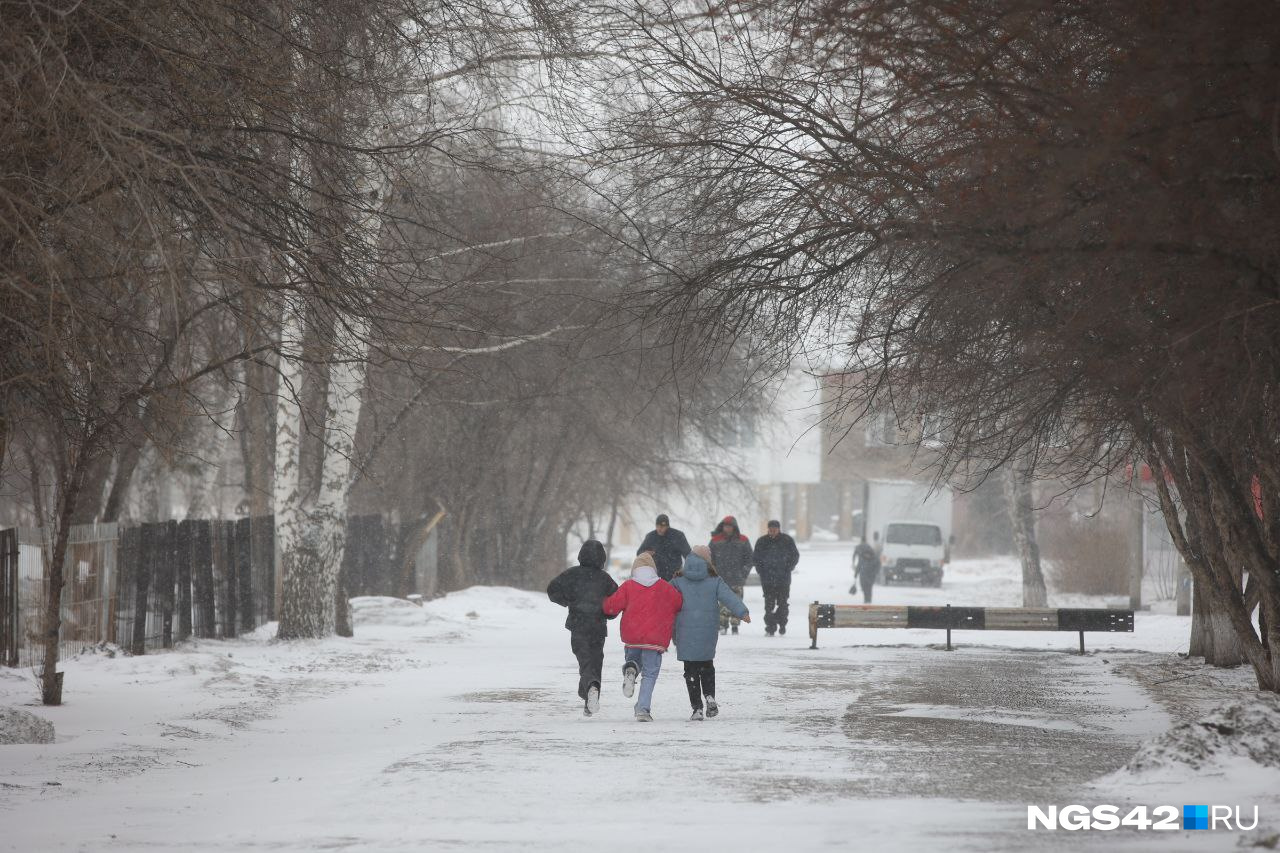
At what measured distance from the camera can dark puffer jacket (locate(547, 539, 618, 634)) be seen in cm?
1209

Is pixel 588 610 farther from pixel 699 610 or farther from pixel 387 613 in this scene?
pixel 387 613

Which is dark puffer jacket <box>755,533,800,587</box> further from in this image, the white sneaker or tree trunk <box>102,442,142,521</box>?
the white sneaker

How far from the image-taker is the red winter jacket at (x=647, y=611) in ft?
39.2

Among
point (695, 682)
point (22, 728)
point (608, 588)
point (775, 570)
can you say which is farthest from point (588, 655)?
point (775, 570)

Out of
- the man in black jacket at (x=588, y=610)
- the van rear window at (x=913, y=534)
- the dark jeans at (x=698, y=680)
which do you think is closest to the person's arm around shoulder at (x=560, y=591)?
the man in black jacket at (x=588, y=610)

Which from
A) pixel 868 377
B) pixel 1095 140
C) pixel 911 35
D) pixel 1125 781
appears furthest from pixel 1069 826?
pixel 868 377

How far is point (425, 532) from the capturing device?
30.9 meters

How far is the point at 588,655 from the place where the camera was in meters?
12.0

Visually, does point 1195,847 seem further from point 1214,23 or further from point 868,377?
point 868,377

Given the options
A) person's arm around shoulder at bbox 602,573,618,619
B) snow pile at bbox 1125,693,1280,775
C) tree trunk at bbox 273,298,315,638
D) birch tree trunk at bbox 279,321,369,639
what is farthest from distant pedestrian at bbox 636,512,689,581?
snow pile at bbox 1125,693,1280,775

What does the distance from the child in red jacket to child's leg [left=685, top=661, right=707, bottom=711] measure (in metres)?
0.28

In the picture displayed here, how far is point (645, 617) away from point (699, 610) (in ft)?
1.43

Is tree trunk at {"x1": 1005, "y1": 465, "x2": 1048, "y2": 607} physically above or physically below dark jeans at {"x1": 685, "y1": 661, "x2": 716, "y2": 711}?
above

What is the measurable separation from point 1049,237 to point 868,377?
2957mm
